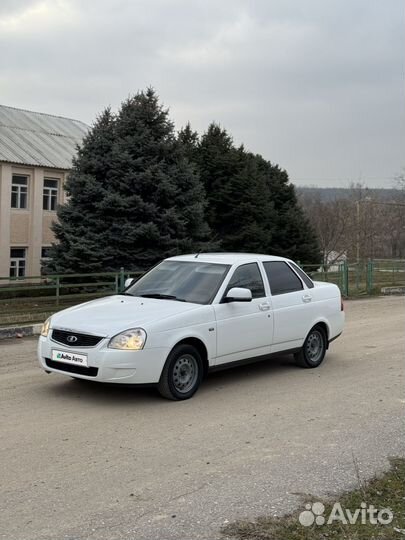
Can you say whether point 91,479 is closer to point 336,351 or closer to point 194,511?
point 194,511

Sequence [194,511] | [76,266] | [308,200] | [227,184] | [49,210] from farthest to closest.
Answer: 1. [308,200]
2. [49,210]
3. [227,184]
4. [76,266]
5. [194,511]

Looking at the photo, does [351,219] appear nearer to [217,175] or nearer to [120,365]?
[217,175]

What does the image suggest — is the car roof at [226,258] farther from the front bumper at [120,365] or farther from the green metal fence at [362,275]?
the green metal fence at [362,275]

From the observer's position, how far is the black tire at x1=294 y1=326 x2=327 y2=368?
28.4 ft

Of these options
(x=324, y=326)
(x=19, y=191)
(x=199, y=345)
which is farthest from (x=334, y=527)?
(x=19, y=191)

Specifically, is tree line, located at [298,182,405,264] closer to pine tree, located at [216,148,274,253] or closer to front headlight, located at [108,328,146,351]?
pine tree, located at [216,148,274,253]

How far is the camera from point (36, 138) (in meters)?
34.1

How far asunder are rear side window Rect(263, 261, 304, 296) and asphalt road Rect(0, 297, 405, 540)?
117 cm

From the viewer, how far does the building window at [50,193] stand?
3331 cm

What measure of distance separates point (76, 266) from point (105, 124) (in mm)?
5342

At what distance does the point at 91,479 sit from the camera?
4.50m

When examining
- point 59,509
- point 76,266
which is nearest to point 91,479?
point 59,509

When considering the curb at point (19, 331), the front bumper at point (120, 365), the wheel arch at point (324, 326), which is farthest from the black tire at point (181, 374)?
the curb at point (19, 331)

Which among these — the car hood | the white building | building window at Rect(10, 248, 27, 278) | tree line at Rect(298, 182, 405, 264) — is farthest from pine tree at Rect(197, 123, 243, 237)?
the car hood
